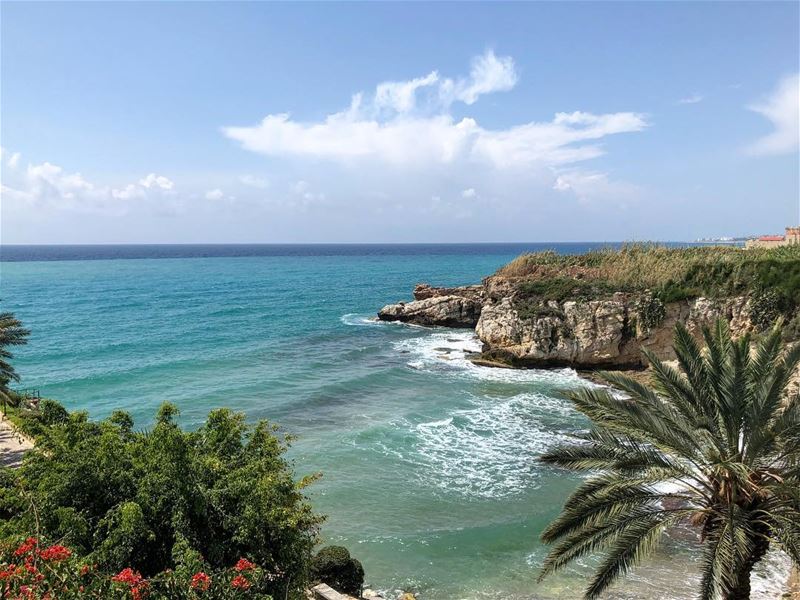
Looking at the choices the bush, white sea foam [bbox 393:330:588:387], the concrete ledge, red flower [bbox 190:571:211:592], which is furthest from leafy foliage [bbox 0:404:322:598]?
white sea foam [bbox 393:330:588:387]

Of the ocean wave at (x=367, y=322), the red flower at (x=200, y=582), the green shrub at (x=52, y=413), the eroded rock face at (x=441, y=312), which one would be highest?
the green shrub at (x=52, y=413)

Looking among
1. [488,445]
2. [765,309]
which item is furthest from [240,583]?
[765,309]

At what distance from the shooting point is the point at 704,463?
10.2 m

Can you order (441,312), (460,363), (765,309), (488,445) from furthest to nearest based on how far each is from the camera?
1. (441,312)
2. (460,363)
3. (765,309)
4. (488,445)

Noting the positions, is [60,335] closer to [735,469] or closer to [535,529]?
[535,529]

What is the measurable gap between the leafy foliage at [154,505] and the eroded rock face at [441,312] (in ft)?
148

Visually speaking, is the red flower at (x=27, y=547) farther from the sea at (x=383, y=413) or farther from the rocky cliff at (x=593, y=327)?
the rocky cliff at (x=593, y=327)

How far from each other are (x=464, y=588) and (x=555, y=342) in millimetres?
25024

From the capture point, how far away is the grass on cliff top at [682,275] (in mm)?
34969

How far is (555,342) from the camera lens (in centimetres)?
3753

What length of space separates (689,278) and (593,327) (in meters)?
8.39

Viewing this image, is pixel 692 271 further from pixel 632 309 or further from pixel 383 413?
pixel 383 413

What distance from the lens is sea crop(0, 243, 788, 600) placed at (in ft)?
52.6

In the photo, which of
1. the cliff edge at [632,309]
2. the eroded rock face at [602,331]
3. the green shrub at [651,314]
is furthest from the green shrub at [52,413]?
the green shrub at [651,314]
